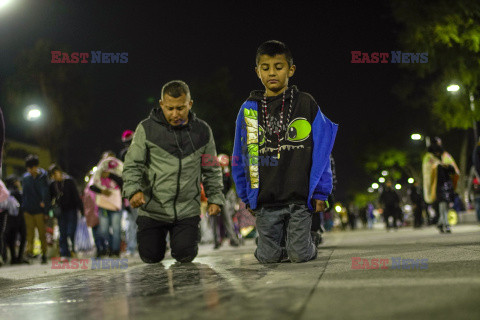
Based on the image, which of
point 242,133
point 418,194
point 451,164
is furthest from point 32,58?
point 242,133

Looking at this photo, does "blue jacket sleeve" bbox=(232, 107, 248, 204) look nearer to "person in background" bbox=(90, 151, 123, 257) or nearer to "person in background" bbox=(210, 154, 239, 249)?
"person in background" bbox=(90, 151, 123, 257)

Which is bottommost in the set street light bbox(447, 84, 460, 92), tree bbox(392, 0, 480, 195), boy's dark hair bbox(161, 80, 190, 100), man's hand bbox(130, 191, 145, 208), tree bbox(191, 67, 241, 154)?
man's hand bbox(130, 191, 145, 208)

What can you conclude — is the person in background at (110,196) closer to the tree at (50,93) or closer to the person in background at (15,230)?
the person in background at (15,230)

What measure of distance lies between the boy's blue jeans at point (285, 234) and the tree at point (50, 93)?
30.4 metres

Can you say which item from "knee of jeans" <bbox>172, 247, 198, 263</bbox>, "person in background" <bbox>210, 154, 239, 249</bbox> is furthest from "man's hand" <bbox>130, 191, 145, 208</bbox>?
"person in background" <bbox>210, 154, 239, 249</bbox>

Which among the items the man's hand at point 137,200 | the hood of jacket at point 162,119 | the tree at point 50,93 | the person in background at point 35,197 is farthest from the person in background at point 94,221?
the tree at point 50,93

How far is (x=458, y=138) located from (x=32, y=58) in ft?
95.1

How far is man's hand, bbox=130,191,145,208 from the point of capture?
5395 millimetres

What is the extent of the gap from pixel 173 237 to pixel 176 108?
1410 millimetres

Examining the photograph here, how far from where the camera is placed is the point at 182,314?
237 cm

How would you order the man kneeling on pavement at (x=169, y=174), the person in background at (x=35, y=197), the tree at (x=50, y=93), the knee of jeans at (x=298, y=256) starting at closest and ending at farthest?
the knee of jeans at (x=298, y=256) < the man kneeling on pavement at (x=169, y=174) < the person in background at (x=35, y=197) < the tree at (x=50, y=93)

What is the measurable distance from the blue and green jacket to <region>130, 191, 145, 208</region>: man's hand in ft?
3.19

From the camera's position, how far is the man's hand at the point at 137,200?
5.39 m

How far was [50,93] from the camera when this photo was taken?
33.7 m
